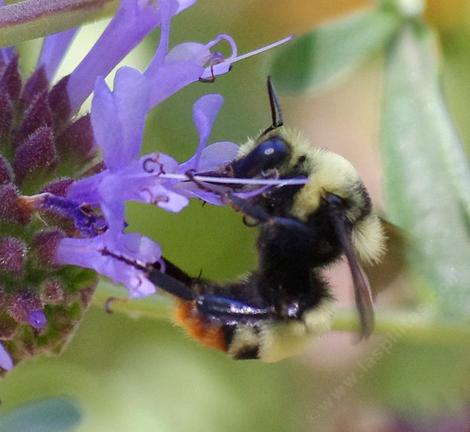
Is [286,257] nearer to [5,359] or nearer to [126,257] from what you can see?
[126,257]

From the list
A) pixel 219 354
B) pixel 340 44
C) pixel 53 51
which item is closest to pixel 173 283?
pixel 53 51

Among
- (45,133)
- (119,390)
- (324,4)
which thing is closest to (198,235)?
(119,390)

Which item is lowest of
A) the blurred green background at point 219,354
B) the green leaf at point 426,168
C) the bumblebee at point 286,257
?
the blurred green background at point 219,354

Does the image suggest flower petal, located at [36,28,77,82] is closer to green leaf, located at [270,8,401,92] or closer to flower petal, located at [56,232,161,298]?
flower petal, located at [56,232,161,298]

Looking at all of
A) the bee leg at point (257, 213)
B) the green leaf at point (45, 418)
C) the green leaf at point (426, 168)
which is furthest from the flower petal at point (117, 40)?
the green leaf at point (426, 168)

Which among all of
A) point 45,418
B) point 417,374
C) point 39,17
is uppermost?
point 39,17

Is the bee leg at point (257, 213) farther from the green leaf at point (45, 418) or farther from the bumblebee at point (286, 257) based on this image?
the green leaf at point (45, 418)

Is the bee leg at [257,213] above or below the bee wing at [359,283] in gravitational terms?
above
